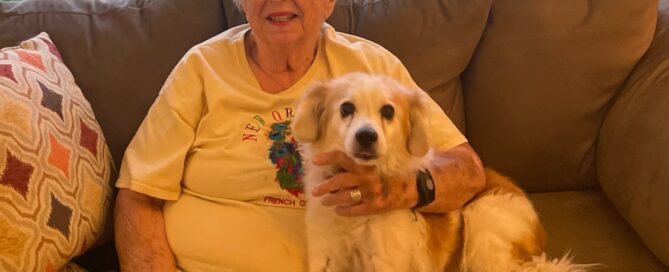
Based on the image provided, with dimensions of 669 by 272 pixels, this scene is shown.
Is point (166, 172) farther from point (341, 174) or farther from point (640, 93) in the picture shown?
point (640, 93)

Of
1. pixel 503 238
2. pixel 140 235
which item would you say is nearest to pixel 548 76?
pixel 503 238

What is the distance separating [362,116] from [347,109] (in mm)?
45

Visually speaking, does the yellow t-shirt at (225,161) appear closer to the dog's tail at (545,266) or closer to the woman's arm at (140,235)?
the woman's arm at (140,235)

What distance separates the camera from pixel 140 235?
4.51 feet

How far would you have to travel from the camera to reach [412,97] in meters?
1.28

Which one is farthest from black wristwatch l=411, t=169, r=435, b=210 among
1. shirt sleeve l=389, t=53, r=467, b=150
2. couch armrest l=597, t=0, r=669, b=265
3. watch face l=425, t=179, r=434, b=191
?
couch armrest l=597, t=0, r=669, b=265

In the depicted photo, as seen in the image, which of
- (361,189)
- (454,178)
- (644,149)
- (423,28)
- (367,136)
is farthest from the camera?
(423,28)

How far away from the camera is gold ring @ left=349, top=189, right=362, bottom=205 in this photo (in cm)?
123

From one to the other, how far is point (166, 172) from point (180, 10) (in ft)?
1.77

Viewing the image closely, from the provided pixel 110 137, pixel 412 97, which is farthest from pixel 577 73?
pixel 110 137

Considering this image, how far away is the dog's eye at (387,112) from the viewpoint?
122 centimetres

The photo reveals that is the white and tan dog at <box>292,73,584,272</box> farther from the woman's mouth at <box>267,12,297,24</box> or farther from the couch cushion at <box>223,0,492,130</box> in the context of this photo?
the couch cushion at <box>223,0,492,130</box>

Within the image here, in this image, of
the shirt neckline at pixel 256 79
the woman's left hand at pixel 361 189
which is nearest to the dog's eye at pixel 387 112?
the woman's left hand at pixel 361 189

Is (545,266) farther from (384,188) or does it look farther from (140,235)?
(140,235)
